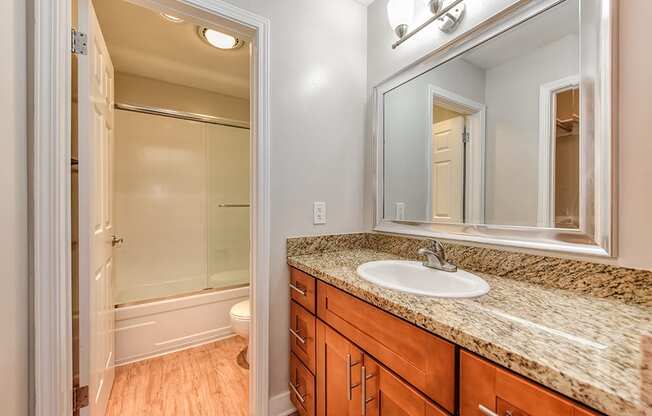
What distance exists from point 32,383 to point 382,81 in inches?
78.7

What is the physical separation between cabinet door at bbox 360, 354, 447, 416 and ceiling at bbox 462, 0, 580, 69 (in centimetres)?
121

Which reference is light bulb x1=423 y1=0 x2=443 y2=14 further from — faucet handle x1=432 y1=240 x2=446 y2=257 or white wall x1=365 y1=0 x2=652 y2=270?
faucet handle x1=432 y1=240 x2=446 y2=257

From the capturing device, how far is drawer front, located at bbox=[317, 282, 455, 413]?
0.64 m

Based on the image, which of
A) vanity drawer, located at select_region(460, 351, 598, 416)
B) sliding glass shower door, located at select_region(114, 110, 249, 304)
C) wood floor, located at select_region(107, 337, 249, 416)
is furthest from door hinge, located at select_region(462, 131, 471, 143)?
sliding glass shower door, located at select_region(114, 110, 249, 304)

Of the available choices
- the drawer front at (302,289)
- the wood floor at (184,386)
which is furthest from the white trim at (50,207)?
the drawer front at (302,289)

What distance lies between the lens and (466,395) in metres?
0.59

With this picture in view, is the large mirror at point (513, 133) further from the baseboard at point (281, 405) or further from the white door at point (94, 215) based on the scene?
the white door at point (94, 215)

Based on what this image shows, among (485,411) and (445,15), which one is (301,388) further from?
(445,15)

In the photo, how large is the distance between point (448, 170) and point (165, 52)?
7.30 ft

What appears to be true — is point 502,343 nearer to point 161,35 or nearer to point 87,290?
point 87,290

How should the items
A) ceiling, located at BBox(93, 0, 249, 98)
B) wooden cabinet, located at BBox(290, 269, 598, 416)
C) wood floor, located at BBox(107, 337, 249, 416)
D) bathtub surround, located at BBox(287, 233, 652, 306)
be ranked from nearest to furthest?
wooden cabinet, located at BBox(290, 269, 598, 416), bathtub surround, located at BBox(287, 233, 652, 306), wood floor, located at BBox(107, 337, 249, 416), ceiling, located at BBox(93, 0, 249, 98)

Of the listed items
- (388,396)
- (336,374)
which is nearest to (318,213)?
(336,374)

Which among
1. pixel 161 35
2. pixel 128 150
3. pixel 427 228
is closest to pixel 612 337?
pixel 427 228

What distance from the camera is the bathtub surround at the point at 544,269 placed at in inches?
29.4
